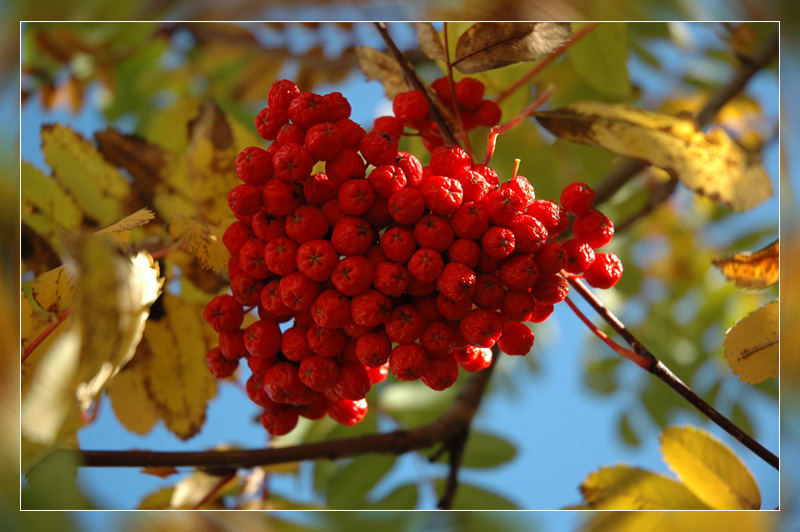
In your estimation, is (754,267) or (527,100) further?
(527,100)

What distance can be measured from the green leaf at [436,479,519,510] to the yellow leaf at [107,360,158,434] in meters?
0.35

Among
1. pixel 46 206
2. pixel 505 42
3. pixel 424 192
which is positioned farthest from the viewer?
pixel 46 206

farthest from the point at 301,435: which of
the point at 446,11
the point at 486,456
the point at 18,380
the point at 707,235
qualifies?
the point at 707,235

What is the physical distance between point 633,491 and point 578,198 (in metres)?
0.31

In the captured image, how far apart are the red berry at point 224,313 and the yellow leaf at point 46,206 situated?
10.6 inches

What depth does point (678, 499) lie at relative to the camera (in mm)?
706

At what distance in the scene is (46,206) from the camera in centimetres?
78

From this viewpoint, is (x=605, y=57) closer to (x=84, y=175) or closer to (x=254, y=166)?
(x=254, y=166)

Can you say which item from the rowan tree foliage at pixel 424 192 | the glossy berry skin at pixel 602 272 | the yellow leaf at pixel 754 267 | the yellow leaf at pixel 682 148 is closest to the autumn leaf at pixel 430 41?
the rowan tree foliage at pixel 424 192

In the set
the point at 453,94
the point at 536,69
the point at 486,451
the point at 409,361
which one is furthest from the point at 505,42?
the point at 486,451

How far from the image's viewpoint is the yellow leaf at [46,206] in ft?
2.51

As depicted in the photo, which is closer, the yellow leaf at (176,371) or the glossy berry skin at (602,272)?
the glossy berry skin at (602,272)

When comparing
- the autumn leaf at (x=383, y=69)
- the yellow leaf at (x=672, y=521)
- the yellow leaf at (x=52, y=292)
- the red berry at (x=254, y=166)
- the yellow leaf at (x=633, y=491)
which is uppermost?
the autumn leaf at (x=383, y=69)

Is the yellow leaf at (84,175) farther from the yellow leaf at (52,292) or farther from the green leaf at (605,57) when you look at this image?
the green leaf at (605,57)
